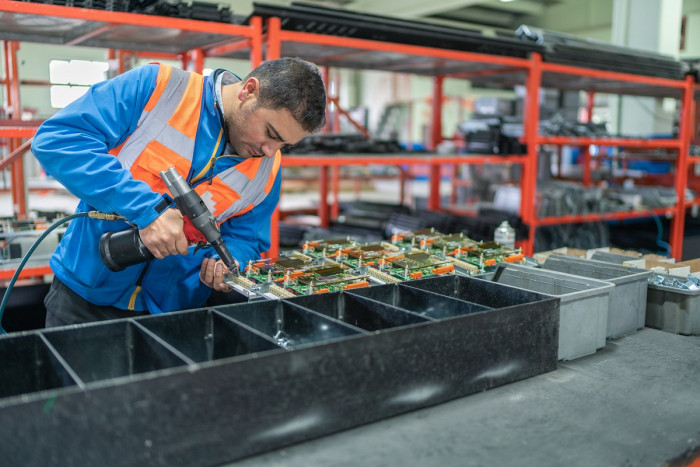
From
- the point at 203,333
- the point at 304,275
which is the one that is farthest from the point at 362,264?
the point at 203,333

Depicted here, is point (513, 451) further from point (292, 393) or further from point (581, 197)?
point (581, 197)

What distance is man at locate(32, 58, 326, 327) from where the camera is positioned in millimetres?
1585

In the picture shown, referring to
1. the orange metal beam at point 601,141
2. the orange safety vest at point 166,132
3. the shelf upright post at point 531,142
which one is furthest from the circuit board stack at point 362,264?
the orange metal beam at point 601,141

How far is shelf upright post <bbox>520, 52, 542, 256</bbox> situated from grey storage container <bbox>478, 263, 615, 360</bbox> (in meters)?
2.86

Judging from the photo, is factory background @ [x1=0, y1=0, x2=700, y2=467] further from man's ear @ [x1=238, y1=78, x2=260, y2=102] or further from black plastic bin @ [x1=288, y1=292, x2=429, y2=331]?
man's ear @ [x1=238, y1=78, x2=260, y2=102]

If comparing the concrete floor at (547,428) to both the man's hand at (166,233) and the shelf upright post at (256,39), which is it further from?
the shelf upright post at (256,39)

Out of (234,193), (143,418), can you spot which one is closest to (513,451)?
(143,418)

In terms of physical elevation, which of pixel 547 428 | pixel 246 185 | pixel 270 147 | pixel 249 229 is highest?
pixel 270 147

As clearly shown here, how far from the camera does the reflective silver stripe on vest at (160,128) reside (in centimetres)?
179

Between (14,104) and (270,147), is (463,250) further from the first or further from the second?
(14,104)

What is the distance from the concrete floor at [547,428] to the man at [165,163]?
754 mm

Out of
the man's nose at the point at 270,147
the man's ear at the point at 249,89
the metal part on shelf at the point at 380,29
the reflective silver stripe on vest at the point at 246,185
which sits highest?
the metal part on shelf at the point at 380,29

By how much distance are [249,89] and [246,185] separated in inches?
15.0

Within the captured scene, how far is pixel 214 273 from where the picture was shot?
75.2 inches
